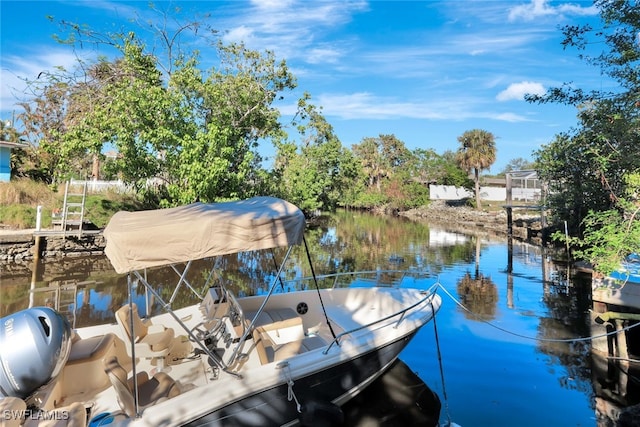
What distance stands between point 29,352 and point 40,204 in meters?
19.0

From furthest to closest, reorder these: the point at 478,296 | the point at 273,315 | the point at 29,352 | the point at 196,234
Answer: the point at 478,296 < the point at 273,315 < the point at 196,234 < the point at 29,352

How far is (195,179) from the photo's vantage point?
1455 centimetres

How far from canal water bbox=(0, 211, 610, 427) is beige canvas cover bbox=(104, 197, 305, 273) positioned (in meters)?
2.74

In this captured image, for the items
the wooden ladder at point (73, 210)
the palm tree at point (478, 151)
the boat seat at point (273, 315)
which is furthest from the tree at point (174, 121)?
the palm tree at point (478, 151)

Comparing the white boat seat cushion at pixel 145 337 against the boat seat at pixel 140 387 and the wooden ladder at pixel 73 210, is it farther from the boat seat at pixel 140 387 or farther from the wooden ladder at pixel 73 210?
the wooden ladder at pixel 73 210

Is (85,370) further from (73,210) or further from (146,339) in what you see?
(73,210)

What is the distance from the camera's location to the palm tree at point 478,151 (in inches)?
1619

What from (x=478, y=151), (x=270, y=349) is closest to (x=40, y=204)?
(x=270, y=349)

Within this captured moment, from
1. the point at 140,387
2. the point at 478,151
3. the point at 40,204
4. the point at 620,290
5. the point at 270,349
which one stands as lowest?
the point at 620,290

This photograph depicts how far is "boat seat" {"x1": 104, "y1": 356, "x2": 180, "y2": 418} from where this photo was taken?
Result: 3.52 meters

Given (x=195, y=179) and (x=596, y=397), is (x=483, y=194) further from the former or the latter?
(x=596, y=397)

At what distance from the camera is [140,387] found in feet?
13.5

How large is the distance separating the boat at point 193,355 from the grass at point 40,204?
15.5 m

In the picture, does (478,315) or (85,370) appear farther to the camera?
(478,315)
